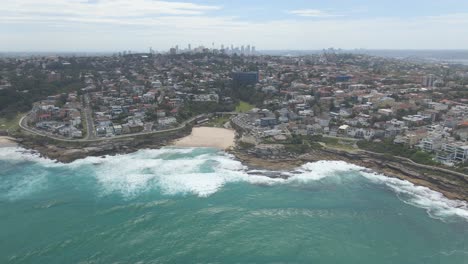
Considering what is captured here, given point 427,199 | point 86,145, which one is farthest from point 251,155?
point 86,145

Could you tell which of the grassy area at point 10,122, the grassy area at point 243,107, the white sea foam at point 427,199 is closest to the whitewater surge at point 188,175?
the white sea foam at point 427,199

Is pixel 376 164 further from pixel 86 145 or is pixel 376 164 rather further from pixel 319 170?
pixel 86 145

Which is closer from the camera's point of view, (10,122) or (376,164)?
(376,164)

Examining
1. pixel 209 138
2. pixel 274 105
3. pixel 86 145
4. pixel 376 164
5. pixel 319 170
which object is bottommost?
pixel 319 170

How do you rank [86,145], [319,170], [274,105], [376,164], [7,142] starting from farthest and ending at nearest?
[274,105], [7,142], [86,145], [376,164], [319,170]

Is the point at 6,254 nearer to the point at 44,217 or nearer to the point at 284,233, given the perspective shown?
the point at 44,217

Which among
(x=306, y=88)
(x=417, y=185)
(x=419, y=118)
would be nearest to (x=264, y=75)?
(x=306, y=88)
